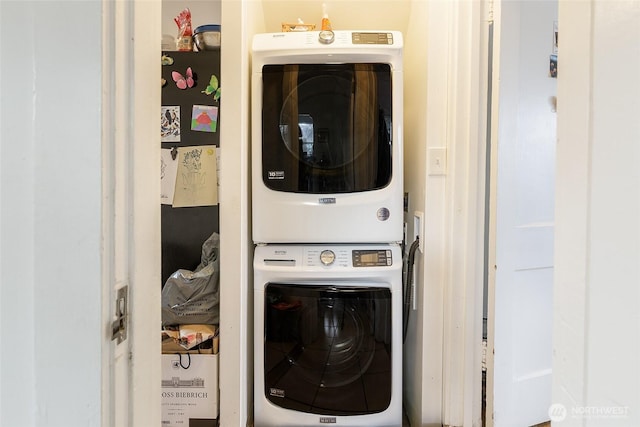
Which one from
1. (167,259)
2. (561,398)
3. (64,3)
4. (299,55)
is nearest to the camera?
(64,3)

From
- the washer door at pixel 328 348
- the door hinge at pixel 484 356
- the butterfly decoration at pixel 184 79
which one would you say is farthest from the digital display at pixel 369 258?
the butterfly decoration at pixel 184 79

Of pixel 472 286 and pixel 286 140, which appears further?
pixel 286 140

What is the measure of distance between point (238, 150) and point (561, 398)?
125 centimetres

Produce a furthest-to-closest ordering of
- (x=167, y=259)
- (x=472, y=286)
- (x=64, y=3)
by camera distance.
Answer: (x=167, y=259) < (x=472, y=286) < (x=64, y=3)

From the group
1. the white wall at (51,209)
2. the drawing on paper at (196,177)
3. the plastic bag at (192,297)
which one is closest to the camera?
the white wall at (51,209)

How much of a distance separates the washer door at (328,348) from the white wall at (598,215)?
0.91 meters

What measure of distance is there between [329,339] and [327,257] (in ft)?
1.15

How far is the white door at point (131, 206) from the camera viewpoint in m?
0.44

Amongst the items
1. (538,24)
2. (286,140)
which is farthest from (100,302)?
(538,24)

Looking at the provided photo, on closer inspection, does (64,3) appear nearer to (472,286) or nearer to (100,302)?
(100,302)

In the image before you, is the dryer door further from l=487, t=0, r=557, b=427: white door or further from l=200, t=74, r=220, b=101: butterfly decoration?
l=487, t=0, r=557, b=427: white door

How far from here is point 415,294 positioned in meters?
1.59

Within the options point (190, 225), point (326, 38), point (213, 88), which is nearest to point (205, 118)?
point (213, 88)

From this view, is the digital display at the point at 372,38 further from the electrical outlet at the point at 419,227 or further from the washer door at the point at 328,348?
the washer door at the point at 328,348
